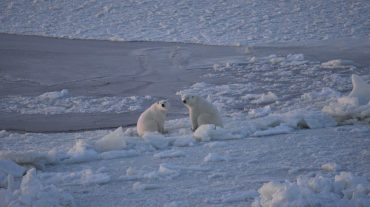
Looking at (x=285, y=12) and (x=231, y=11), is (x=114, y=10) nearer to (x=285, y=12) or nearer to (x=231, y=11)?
(x=231, y=11)

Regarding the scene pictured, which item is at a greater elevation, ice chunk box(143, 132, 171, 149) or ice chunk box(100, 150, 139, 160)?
ice chunk box(143, 132, 171, 149)

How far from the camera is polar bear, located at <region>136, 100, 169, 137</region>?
5.95m

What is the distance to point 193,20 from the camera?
45.3 ft

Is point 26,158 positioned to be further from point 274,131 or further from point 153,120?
point 274,131

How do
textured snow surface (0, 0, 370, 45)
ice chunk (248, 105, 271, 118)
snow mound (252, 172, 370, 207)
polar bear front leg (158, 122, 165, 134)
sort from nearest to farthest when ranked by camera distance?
snow mound (252, 172, 370, 207), polar bear front leg (158, 122, 165, 134), ice chunk (248, 105, 271, 118), textured snow surface (0, 0, 370, 45)

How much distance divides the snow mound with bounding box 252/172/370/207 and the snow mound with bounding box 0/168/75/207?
3.83ft

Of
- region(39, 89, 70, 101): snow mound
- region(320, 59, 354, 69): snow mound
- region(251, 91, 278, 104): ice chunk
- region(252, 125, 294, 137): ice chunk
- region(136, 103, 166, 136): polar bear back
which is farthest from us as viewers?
region(320, 59, 354, 69): snow mound

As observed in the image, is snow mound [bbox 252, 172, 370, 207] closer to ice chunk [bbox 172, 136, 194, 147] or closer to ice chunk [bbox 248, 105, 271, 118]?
ice chunk [bbox 172, 136, 194, 147]

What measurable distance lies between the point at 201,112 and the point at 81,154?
1.48 meters

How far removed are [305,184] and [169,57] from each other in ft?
25.3

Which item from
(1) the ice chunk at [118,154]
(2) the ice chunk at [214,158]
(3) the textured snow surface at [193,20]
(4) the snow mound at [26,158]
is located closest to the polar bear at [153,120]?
(1) the ice chunk at [118,154]

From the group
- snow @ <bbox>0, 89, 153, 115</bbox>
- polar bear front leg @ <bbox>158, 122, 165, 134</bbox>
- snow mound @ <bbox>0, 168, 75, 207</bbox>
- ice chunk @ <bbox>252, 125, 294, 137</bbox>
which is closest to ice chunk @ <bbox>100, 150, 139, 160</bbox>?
polar bear front leg @ <bbox>158, 122, 165, 134</bbox>

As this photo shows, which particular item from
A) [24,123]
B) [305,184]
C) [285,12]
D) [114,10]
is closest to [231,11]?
[285,12]

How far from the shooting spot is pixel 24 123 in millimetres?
7090
